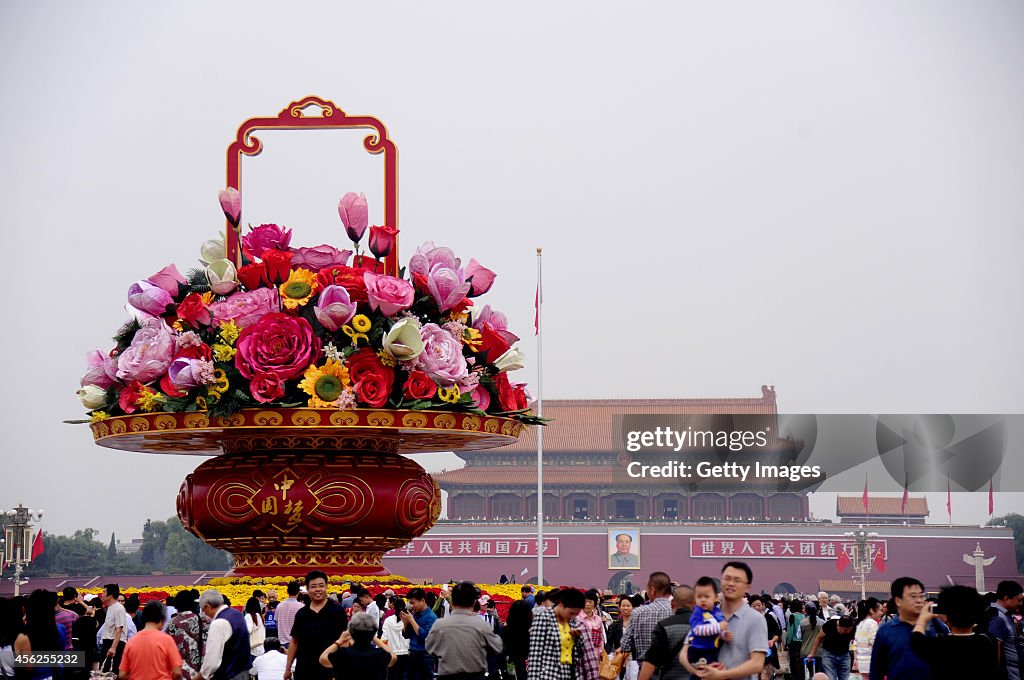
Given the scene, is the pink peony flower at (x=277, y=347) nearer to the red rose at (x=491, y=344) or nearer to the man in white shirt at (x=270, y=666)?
the red rose at (x=491, y=344)

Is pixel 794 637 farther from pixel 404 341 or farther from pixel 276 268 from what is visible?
pixel 276 268

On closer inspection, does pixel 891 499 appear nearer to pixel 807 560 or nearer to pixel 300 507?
pixel 807 560

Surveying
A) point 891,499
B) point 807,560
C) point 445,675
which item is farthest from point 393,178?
point 891,499

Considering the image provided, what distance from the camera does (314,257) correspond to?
11.4 meters

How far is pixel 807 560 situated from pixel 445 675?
147ft

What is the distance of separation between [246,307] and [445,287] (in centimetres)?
164

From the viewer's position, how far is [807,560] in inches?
1960

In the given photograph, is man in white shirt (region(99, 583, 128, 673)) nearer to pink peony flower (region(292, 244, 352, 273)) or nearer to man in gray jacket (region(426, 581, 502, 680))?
pink peony flower (region(292, 244, 352, 273))

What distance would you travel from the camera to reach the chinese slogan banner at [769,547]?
49656 mm

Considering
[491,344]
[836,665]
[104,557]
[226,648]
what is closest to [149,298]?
[491,344]

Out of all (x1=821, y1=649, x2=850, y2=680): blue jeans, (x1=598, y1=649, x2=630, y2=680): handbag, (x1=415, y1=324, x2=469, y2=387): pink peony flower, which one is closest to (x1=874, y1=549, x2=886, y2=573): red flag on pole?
(x1=821, y1=649, x2=850, y2=680): blue jeans

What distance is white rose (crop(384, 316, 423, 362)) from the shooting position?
34.8 feet

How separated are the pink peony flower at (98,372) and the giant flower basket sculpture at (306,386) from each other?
1 cm

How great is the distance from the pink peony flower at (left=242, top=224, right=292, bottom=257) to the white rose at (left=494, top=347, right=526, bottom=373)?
2.08 metres
